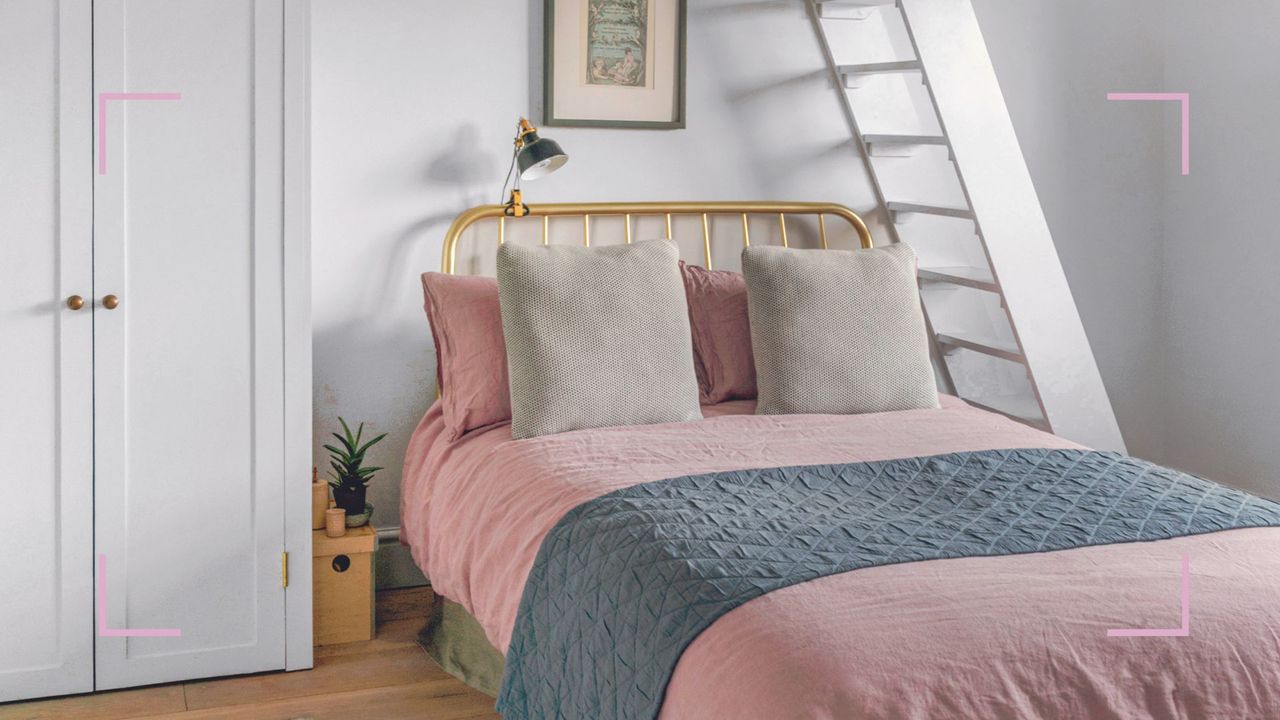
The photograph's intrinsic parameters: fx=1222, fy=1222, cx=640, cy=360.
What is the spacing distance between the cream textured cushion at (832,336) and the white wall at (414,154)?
26.3 inches

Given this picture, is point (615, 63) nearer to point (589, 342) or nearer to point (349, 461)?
point (589, 342)

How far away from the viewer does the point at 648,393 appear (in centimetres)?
283

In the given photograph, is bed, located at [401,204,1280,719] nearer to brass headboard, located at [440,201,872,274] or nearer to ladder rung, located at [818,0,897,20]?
brass headboard, located at [440,201,872,274]

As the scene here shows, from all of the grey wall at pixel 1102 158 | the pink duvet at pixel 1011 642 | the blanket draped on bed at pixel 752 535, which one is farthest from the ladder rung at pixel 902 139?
the pink duvet at pixel 1011 642

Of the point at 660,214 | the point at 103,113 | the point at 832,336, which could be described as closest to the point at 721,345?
the point at 832,336

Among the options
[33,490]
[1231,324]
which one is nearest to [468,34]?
[33,490]

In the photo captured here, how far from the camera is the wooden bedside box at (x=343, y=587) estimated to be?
2965 millimetres

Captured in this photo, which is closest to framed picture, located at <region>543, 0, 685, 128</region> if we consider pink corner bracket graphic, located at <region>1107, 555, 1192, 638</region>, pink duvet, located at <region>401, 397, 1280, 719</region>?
pink duvet, located at <region>401, 397, 1280, 719</region>

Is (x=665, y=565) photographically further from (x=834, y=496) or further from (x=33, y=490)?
(x=33, y=490)

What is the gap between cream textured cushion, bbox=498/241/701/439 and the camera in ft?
9.05

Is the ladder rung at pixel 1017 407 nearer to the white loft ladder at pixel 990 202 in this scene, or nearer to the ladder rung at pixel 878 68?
the white loft ladder at pixel 990 202

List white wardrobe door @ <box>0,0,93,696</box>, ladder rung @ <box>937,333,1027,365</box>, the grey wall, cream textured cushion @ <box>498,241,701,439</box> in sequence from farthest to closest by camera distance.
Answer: the grey wall, ladder rung @ <box>937,333,1027,365</box>, cream textured cushion @ <box>498,241,701,439</box>, white wardrobe door @ <box>0,0,93,696</box>

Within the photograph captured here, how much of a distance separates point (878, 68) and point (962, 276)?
0.64 metres

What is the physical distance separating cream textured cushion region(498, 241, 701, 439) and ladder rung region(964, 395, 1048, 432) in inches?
43.0
